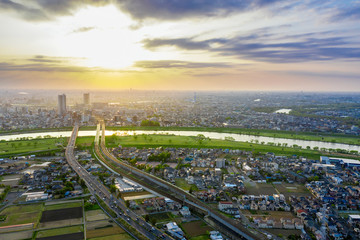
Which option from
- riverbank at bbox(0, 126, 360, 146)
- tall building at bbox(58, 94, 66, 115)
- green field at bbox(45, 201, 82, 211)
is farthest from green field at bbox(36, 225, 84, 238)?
tall building at bbox(58, 94, 66, 115)

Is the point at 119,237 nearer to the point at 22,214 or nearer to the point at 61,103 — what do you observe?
the point at 22,214

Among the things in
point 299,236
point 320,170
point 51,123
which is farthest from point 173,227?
point 51,123

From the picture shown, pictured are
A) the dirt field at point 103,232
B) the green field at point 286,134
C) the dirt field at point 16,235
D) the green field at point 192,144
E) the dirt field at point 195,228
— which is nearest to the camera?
the dirt field at point 16,235

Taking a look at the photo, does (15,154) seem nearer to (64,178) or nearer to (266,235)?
(64,178)

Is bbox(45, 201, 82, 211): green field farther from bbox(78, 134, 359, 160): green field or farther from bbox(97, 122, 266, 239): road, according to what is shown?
bbox(78, 134, 359, 160): green field

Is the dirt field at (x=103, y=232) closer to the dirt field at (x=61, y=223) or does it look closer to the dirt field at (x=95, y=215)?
the dirt field at (x=95, y=215)

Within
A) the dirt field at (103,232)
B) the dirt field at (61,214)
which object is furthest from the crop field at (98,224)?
the dirt field at (61,214)
